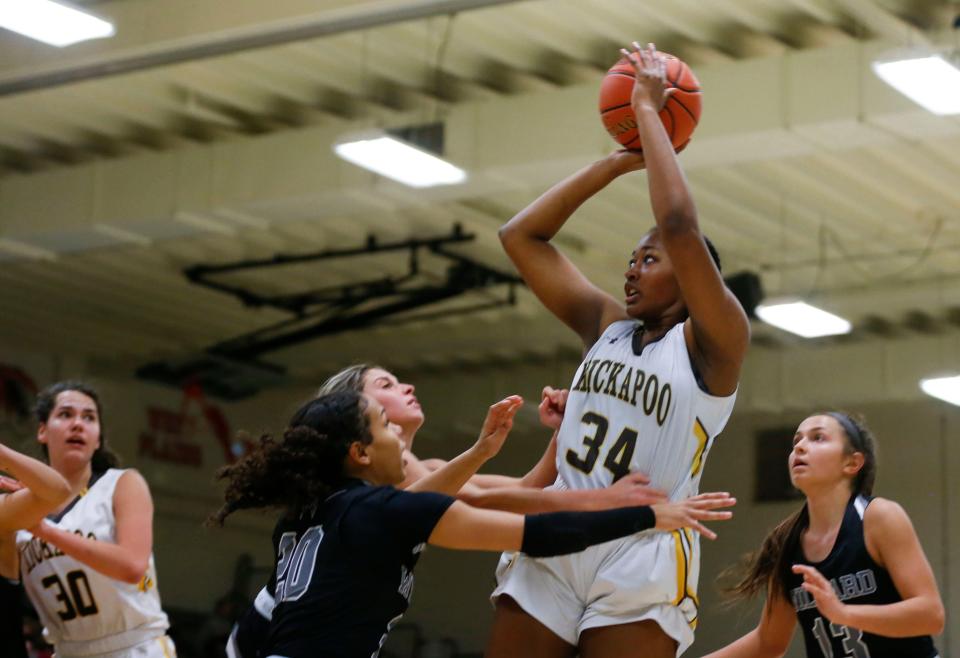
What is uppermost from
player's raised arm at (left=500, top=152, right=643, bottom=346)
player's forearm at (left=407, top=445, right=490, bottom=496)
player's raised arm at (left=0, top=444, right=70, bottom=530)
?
player's raised arm at (left=500, top=152, right=643, bottom=346)

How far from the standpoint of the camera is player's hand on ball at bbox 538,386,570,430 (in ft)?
15.1

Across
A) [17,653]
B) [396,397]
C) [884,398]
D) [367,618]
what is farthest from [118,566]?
[884,398]

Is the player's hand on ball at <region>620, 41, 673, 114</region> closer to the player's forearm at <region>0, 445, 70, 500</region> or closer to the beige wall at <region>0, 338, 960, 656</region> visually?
the player's forearm at <region>0, 445, 70, 500</region>

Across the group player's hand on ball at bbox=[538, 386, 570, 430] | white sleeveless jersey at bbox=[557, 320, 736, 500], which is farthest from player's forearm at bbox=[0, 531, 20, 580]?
white sleeveless jersey at bbox=[557, 320, 736, 500]

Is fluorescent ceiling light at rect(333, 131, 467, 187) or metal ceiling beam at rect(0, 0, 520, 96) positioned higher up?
metal ceiling beam at rect(0, 0, 520, 96)

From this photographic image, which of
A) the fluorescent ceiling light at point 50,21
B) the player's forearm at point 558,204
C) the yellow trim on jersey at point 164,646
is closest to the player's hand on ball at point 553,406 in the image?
the player's forearm at point 558,204

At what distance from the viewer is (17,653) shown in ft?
18.1

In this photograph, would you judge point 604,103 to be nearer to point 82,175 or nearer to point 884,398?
point 82,175

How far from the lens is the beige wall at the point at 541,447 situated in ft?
53.6

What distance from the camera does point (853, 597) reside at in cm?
504

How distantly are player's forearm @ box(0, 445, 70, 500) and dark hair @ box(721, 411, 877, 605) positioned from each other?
231cm

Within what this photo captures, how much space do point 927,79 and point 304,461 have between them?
18.3 feet

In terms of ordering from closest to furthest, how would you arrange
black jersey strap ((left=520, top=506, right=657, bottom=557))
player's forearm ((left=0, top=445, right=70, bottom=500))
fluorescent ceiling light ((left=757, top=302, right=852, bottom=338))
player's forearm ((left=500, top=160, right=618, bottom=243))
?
black jersey strap ((left=520, top=506, right=657, bottom=557)), player's forearm ((left=500, top=160, right=618, bottom=243)), player's forearm ((left=0, top=445, right=70, bottom=500)), fluorescent ceiling light ((left=757, top=302, right=852, bottom=338))

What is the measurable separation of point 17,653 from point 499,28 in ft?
18.8
